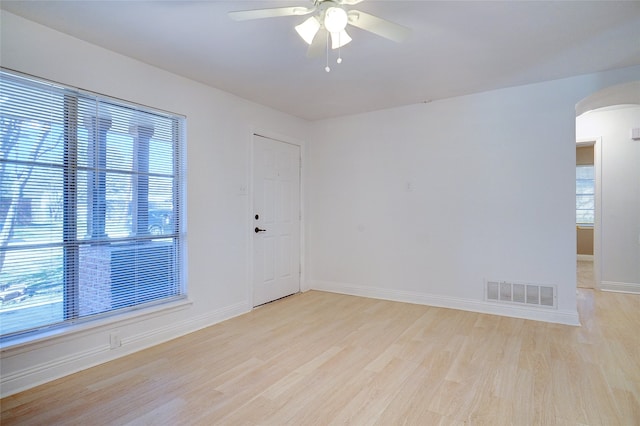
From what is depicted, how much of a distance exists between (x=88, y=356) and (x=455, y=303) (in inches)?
144

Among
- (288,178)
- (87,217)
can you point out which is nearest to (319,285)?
(288,178)

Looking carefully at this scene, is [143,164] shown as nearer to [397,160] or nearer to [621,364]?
[397,160]

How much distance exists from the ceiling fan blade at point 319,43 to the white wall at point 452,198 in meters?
2.35

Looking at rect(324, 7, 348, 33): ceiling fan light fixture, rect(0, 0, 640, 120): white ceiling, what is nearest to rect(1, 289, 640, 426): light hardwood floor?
rect(324, 7, 348, 33): ceiling fan light fixture

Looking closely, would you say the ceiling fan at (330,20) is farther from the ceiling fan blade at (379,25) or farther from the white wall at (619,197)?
the white wall at (619,197)

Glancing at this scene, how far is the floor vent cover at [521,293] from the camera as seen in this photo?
11.3 ft

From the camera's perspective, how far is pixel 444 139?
13.0ft

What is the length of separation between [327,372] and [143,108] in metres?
2.73

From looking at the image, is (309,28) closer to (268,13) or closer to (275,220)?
(268,13)

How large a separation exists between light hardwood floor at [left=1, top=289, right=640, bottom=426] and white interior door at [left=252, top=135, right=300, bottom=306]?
866mm

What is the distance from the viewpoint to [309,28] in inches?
75.3

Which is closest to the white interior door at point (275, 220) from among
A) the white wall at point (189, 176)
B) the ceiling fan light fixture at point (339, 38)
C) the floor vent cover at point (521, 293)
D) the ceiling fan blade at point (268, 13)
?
the white wall at point (189, 176)

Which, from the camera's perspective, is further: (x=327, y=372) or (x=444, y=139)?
(x=444, y=139)

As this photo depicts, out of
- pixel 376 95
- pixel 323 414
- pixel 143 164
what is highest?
pixel 376 95
